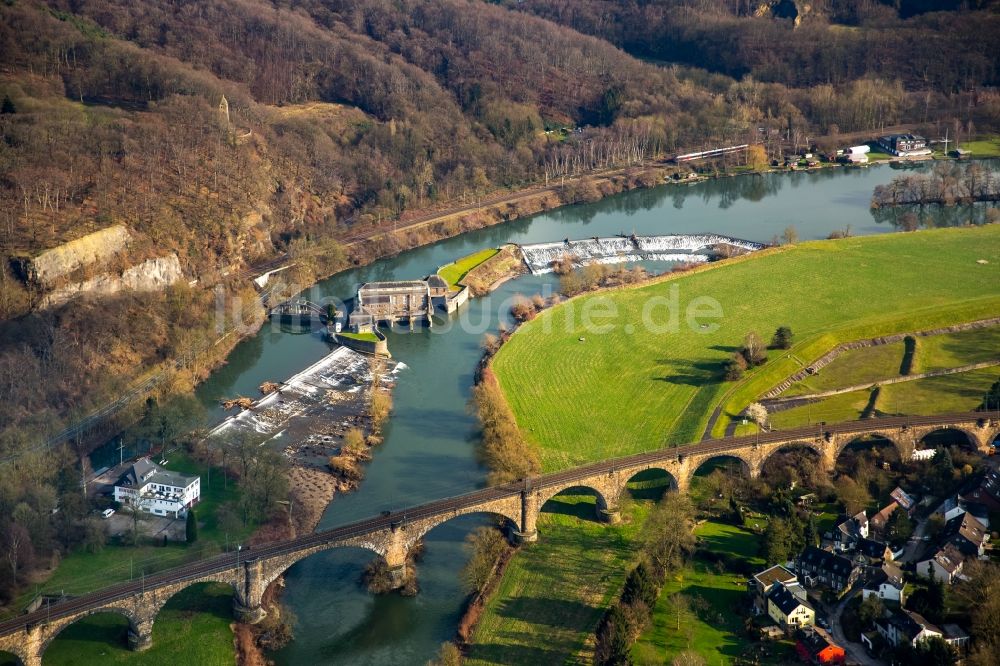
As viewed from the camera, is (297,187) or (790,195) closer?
(297,187)

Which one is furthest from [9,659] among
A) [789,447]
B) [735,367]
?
[735,367]

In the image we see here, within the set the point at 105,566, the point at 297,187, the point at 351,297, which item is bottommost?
the point at 105,566

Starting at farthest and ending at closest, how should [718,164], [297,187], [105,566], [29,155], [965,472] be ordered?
[718,164] → [297,187] → [29,155] → [965,472] → [105,566]

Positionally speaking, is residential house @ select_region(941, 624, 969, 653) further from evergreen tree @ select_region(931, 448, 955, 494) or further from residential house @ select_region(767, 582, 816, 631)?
evergreen tree @ select_region(931, 448, 955, 494)

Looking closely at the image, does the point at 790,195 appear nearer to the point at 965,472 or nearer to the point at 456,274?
the point at 456,274

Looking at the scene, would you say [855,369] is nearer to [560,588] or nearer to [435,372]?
[435,372]

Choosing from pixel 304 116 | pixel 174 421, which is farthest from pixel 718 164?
pixel 174 421

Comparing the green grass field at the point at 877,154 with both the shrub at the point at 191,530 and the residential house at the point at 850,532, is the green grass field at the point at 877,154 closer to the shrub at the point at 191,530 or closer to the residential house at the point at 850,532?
the residential house at the point at 850,532

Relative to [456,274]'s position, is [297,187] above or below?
above
